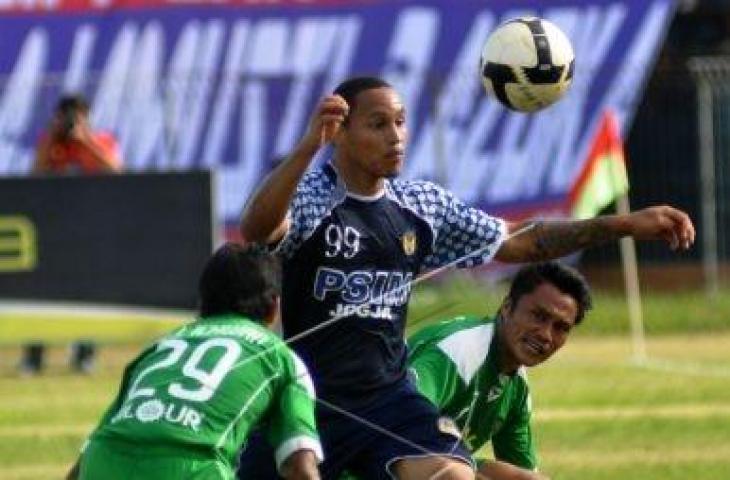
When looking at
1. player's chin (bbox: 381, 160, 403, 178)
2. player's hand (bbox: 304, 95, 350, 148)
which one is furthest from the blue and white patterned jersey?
player's hand (bbox: 304, 95, 350, 148)

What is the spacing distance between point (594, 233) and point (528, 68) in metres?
0.89

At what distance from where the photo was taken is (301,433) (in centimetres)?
762

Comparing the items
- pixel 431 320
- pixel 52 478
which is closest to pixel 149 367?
pixel 52 478

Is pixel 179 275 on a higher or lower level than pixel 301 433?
lower

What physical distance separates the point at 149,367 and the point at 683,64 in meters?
21.8

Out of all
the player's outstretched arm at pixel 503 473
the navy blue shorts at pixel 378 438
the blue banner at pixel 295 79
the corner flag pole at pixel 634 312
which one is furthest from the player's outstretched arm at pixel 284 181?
the blue banner at pixel 295 79

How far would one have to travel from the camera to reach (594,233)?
30.8 feet

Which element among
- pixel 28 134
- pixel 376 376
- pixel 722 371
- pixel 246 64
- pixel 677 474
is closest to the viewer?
pixel 376 376

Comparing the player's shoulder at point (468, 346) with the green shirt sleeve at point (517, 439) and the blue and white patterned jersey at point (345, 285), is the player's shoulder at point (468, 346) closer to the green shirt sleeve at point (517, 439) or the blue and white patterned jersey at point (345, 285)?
the blue and white patterned jersey at point (345, 285)

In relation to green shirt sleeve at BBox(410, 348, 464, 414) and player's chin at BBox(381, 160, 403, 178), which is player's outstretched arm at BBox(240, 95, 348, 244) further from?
green shirt sleeve at BBox(410, 348, 464, 414)

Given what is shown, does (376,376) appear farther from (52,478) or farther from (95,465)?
(52,478)

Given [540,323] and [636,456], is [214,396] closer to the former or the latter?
[540,323]

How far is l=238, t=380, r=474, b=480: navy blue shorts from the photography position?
8914 millimetres

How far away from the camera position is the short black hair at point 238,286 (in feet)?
25.4
